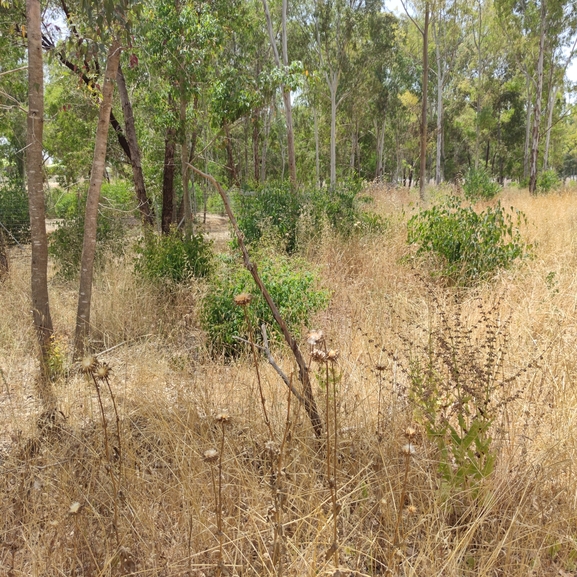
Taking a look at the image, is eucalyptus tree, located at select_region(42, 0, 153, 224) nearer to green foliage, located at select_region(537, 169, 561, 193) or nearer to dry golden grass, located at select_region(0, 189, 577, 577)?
dry golden grass, located at select_region(0, 189, 577, 577)

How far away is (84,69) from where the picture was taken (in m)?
3.09

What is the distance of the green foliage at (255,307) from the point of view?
392 cm

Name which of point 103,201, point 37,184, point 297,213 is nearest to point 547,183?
point 297,213

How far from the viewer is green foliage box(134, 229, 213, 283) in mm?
5496

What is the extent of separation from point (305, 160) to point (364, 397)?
94.0 ft

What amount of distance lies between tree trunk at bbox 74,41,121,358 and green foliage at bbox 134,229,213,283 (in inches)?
77.2

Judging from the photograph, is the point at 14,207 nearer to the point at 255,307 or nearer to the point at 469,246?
the point at 255,307

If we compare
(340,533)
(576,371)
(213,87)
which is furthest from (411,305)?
(213,87)

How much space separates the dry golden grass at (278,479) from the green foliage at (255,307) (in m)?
0.40

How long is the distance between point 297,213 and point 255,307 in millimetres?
3873

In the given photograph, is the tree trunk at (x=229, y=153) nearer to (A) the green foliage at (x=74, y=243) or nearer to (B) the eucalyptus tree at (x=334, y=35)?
(A) the green foliage at (x=74, y=243)

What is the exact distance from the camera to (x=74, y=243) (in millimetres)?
7375

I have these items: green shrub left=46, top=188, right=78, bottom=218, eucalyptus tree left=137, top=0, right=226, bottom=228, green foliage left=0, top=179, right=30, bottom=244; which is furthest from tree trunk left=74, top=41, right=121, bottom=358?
green foliage left=0, top=179, right=30, bottom=244

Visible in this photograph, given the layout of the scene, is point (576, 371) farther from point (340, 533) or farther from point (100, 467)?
point (100, 467)
